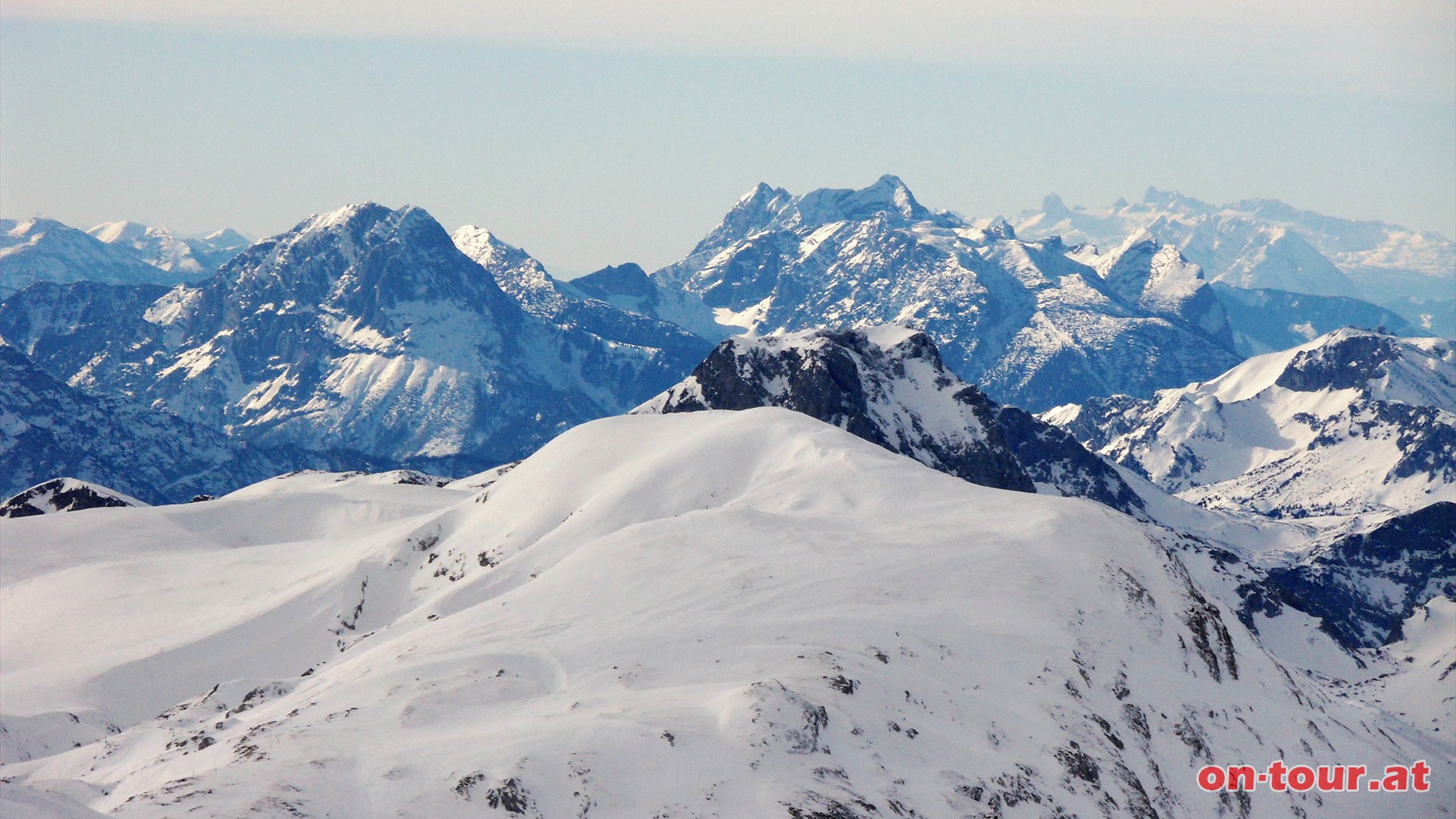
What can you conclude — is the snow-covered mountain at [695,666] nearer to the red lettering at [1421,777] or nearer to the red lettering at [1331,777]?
the red lettering at [1331,777]

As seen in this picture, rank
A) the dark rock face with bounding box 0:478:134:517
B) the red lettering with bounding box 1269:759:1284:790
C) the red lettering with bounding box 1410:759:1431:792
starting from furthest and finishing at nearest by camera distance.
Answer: the dark rock face with bounding box 0:478:134:517
the red lettering with bounding box 1410:759:1431:792
the red lettering with bounding box 1269:759:1284:790

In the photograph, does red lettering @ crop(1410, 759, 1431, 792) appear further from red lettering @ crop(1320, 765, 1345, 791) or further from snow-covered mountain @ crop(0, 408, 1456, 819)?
red lettering @ crop(1320, 765, 1345, 791)

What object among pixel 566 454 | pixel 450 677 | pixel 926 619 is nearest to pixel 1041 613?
pixel 926 619

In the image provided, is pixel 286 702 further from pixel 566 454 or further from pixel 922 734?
pixel 566 454

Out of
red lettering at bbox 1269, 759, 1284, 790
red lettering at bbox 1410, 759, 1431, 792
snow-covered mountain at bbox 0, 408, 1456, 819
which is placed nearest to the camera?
snow-covered mountain at bbox 0, 408, 1456, 819

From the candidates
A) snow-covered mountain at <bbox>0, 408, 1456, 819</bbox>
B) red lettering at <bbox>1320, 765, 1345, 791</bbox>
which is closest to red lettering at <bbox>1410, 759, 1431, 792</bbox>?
snow-covered mountain at <bbox>0, 408, 1456, 819</bbox>

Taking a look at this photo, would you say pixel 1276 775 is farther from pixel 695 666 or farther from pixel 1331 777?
pixel 695 666
